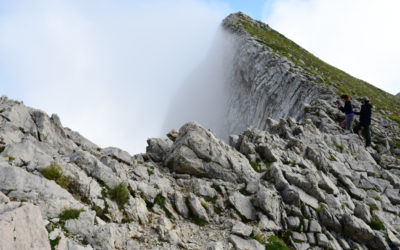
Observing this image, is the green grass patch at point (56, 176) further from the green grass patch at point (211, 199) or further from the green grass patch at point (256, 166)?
the green grass patch at point (256, 166)

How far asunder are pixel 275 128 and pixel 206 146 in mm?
10985

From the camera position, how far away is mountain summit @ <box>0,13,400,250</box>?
930 centimetres

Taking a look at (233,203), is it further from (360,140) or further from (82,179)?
(360,140)

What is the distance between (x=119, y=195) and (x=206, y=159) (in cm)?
598

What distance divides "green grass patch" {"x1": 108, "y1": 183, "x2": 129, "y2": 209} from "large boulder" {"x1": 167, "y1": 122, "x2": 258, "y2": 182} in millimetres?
4459

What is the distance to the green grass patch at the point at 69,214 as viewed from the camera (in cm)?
914

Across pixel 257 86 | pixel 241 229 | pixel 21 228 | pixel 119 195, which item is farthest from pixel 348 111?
pixel 21 228

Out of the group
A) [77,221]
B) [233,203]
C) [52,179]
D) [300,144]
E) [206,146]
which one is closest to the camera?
[77,221]

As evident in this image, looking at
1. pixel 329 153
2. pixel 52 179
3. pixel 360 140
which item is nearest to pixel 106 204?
pixel 52 179

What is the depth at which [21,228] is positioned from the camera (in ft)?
24.3

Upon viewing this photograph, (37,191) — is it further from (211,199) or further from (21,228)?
(211,199)

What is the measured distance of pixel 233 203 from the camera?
44.5 ft

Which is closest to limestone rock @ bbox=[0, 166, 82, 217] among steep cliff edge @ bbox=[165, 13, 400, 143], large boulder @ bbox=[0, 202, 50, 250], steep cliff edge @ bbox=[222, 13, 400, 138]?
large boulder @ bbox=[0, 202, 50, 250]

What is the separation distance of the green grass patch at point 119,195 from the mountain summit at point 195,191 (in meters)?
0.05
